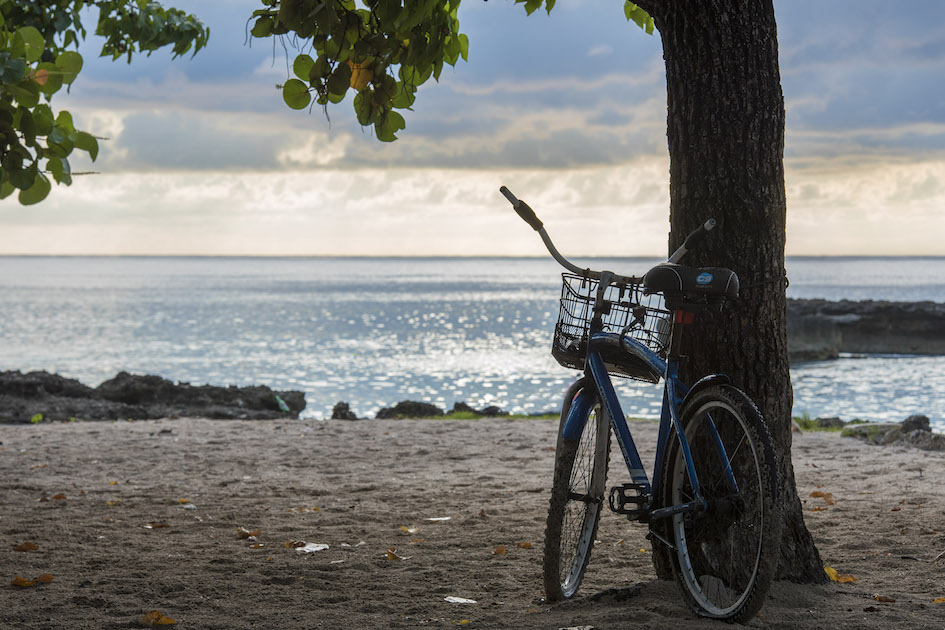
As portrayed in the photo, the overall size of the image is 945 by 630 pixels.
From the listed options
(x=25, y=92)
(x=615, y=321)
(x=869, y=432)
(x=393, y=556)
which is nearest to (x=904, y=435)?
(x=869, y=432)

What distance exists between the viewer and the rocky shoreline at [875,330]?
5741cm

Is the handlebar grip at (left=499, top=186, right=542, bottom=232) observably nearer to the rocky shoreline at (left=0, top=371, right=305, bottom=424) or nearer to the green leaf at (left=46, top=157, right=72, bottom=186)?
the green leaf at (left=46, top=157, right=72, bottom=186)

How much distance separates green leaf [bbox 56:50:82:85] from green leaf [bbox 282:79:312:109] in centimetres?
103

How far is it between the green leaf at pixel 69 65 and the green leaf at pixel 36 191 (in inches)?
18.5

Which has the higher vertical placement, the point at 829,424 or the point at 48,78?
the point at 48,78

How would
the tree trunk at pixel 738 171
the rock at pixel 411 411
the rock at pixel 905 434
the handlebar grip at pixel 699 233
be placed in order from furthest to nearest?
the rock at pixel 411 411 < the rock at pixel 905 434 < the tree trunk at pixel 738 171 < the handlebar grip at pixel 699 233

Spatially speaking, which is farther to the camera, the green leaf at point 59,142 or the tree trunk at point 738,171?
the tree trunk at point 738,171

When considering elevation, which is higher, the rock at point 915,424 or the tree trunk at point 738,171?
the tree trunk at point 738,171

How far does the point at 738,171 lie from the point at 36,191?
10.4ft

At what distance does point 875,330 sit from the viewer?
58719 mm

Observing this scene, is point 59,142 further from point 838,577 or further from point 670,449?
point 838,577

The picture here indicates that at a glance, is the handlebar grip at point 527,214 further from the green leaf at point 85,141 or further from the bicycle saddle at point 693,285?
the green leaf at point 85,141

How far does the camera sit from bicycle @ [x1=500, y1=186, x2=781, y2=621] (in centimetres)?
336

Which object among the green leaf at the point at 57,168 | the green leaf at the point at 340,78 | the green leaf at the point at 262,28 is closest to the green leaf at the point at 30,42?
the green leaf at the point at 57,168
